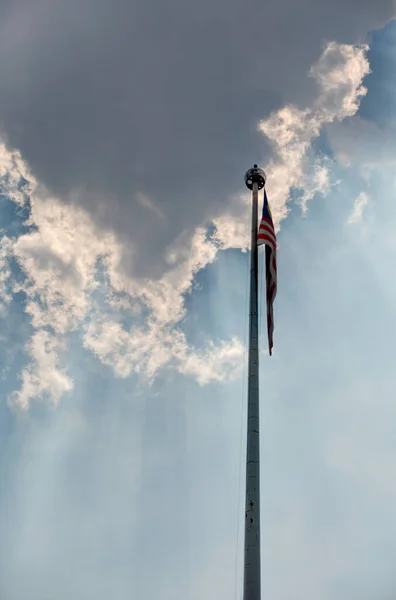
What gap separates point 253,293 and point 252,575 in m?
11.2

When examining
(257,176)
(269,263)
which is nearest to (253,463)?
(269,263)

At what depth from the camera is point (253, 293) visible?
2094 cm

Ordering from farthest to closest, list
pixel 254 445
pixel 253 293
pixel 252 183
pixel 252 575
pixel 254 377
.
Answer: pixel 252 183
pixel 253 293
pixel 254 377
pixel 254 445
pixel 252 575

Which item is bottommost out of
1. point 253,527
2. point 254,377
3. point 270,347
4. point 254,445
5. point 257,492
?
A: point 253,527

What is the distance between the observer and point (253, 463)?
A: 15984 mm

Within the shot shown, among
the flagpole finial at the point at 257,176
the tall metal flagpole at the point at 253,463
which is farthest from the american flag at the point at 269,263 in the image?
the flagpole finial at the point at 257,176

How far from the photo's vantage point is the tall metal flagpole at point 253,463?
1377cm

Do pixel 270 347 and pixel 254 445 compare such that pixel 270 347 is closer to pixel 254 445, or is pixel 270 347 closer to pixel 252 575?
pixel 254 445

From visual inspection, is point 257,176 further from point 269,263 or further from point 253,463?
point 253,463

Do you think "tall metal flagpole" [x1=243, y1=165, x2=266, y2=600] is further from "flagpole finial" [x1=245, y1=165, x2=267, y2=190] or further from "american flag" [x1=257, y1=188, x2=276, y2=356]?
"flagpole finial" [x1=245, y1=165, x2=267, y2=190]

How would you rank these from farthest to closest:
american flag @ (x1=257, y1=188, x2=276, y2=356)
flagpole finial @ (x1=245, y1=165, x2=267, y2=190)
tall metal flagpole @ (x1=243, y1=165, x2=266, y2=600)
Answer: flagpole finial @ (x1=245, y1=165, x2=267, y2=190) → american flag @ (x1=257, y1=188, x2=276, y2=356) → tall metal flagpole @ (x1=243, y1=165, x2=266, y2=600)

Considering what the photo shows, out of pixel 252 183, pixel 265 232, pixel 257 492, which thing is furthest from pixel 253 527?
pixel 252 183

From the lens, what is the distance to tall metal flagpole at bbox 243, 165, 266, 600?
1377 cm

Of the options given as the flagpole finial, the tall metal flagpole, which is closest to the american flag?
the tall metal flagpole
